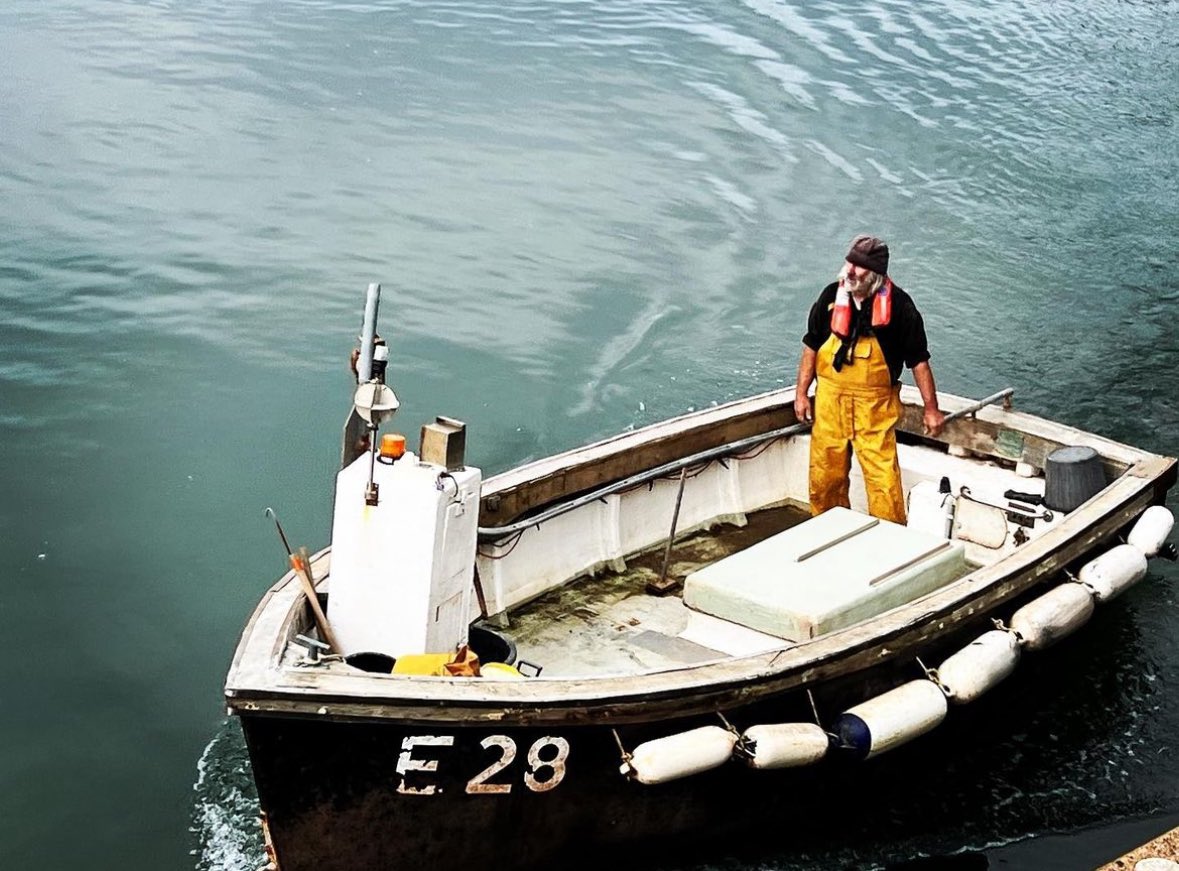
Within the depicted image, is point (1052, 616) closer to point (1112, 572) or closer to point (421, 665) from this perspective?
point (1112, 572)

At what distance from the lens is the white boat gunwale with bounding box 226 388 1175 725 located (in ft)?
17.0

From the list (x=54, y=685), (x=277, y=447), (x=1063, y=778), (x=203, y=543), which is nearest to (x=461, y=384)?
(x=277, y=447)

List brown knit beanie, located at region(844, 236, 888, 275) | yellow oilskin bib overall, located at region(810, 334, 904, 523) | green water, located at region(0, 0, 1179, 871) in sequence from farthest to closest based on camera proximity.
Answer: green water, located at region(0, 0, 1179, 871) → yellow oilskin bib overall, located at region(810, 334, 904, 523) → brown knit beanie, located at region(844, 236, 888, 275)

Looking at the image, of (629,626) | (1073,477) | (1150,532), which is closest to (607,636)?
(629,626)

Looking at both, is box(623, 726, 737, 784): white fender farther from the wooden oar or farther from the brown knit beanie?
the brown knit beanie

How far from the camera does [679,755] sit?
5.62 metres

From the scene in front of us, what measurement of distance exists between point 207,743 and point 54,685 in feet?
3.71

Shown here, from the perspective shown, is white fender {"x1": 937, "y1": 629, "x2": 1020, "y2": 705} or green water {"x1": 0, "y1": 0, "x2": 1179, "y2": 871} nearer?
white fender {"x1": 937, "y1": 629, "x2": 1020, "y2": 705}

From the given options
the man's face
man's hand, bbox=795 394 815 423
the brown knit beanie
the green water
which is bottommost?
the green water

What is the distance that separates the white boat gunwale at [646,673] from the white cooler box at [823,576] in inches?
8.4

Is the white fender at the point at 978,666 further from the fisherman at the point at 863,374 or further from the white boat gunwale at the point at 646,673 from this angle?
A: the fisherman at the point at 863,374

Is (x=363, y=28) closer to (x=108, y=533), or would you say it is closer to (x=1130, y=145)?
(x=1130, y=145)

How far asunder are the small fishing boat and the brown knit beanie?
1.25 metres

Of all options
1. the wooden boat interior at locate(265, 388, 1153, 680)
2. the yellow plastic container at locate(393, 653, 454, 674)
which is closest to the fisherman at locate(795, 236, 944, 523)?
the wooden boat interior at locate(265, 388, 1153, 680)
